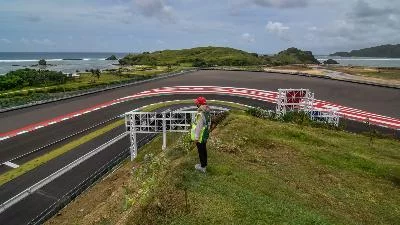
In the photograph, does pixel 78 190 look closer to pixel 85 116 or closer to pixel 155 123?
pixel 155 123

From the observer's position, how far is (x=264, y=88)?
2721 inches

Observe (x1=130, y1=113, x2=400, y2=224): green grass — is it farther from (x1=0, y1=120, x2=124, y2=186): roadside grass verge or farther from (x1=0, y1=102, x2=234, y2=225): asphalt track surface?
(x1=0, y1=120, x2=124, y2=186): roadside grass verge

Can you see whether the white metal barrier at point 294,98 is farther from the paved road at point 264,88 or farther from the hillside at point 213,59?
the hillside at point 213,59

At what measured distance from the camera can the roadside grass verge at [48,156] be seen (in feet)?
86.0

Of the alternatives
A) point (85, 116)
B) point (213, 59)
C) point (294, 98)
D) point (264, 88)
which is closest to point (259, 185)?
point (294, 98)

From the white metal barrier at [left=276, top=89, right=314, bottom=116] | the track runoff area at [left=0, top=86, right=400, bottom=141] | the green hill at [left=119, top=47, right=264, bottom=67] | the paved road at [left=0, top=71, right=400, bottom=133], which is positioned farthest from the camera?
the green hill at [left=119, top=47, right=264, bottom=67]

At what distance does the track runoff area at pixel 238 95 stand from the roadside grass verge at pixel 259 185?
1573cm

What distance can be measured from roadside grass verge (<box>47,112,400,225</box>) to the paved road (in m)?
24.7

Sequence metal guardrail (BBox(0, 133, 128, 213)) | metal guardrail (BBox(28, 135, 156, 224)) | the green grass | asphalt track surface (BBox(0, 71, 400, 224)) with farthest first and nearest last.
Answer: asphalt track surface (BBox(0, 71, 400, 224)) < metal guardrail (BBox(0, 133, 128, 213)) < metal guardrail (BBox(28, 135, 156, 224)) < the green grass

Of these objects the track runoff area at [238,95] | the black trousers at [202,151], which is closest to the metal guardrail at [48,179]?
the track runoff area at [238,95]

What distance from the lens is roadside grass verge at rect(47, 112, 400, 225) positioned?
1222cm

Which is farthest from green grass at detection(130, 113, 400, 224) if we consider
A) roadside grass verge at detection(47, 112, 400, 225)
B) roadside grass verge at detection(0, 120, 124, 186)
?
roadside grass verge at detection(0, 120, 124, 186)

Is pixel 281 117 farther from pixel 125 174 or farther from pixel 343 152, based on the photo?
pixel 125 174

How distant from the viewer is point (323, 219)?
12.8m
